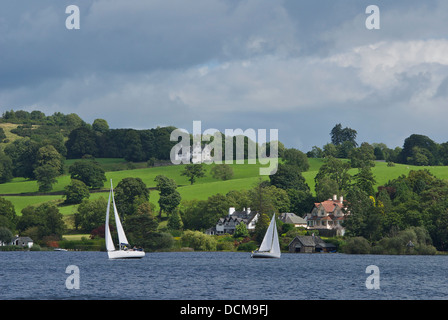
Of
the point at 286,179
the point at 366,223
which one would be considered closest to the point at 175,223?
the point at 286,179

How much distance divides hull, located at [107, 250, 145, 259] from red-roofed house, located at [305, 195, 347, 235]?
5584 cm

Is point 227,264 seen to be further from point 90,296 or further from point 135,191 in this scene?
point 135,191

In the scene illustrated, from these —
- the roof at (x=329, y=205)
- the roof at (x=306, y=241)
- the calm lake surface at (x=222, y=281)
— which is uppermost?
the roof at (x=329, y=205)

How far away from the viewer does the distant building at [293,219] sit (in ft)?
507

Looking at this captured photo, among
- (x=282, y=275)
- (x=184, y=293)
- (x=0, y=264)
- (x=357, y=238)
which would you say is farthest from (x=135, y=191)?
(x=184, y=293)

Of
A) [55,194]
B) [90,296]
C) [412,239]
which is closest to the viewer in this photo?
[90,296]

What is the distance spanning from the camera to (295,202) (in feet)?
554

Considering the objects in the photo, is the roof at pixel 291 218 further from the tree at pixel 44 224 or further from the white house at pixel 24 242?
the white house at pixel 24 242

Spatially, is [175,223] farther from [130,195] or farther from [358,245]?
[358,245]

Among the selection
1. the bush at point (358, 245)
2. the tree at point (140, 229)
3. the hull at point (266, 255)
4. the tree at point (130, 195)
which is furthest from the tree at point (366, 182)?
the hull at point (266, 255)

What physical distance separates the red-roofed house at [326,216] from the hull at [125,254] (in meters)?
55.8

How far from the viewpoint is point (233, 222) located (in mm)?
157125

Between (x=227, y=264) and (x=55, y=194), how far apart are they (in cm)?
11208
